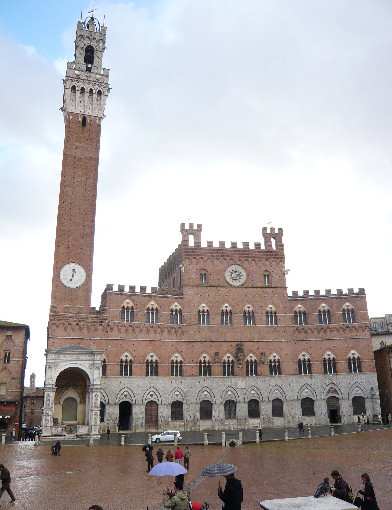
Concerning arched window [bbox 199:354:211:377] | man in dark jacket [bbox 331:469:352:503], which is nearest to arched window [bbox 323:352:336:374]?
arched window [bbox 199:354:211:377]

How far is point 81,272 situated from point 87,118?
1777 centimetres

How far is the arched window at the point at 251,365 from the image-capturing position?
47.1 m

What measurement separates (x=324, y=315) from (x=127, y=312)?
70.6 feet

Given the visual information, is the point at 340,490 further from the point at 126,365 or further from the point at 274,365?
the point at 274,365

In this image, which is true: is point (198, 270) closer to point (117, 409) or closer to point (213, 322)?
point (213, 322)

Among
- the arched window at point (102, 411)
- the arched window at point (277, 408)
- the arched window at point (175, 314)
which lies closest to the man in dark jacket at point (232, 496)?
the arched window at point (102, 411)

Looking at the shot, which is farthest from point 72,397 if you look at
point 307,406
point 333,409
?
point 333,409

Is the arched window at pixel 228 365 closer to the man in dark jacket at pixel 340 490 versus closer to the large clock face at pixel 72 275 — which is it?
the large clock face at pixel 72 275

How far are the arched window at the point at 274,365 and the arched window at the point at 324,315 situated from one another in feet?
21.5

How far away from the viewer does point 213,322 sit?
4778cm

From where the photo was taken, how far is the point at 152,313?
4653cm

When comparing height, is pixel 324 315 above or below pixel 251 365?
above

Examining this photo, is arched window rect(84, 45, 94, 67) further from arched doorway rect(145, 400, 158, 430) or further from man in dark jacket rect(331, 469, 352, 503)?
man in dark jacket rect(331, 469, 352, 503)

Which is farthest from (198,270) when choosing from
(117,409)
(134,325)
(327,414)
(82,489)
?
(82,489)
